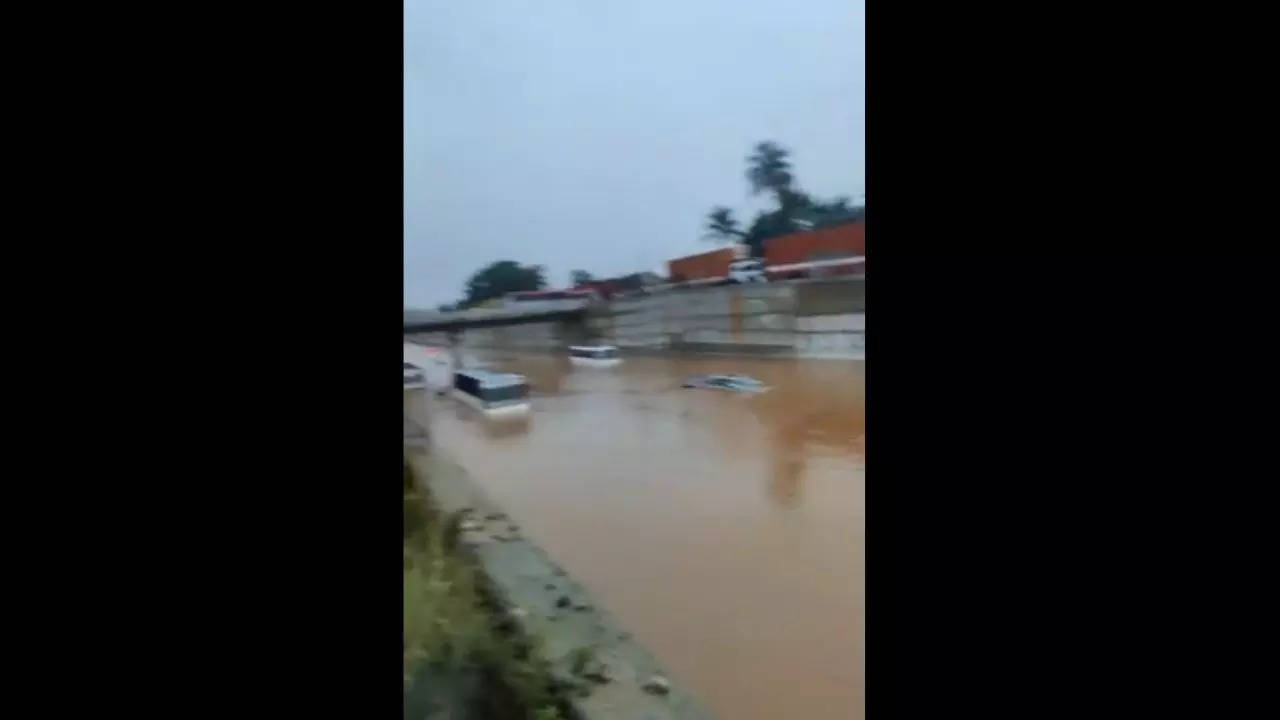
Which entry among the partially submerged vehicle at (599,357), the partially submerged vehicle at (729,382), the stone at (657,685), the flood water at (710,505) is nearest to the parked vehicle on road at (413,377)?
the flood water at (710,505)

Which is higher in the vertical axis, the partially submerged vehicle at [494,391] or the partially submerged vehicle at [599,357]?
the partially submerged vehicle at [599,357]

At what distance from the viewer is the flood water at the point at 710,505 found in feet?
3.98

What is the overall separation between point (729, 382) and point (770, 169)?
1.03 ft

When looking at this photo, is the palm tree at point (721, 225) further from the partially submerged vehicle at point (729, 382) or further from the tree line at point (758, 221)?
the partially submerged vehicle at point (729, 382)

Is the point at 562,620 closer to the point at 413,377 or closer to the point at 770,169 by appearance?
the point at 413,377

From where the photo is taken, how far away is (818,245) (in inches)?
49.6

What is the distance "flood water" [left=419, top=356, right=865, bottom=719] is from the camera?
3.98 ft

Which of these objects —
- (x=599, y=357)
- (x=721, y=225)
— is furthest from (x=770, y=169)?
(x=599, y=357)

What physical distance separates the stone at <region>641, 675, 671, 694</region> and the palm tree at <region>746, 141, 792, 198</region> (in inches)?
27.4

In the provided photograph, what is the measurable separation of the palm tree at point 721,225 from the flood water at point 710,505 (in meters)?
0.18

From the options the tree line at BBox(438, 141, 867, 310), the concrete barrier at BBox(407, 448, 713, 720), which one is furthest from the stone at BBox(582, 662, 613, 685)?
the tree line at BBox(438, 141, 867, 310)
